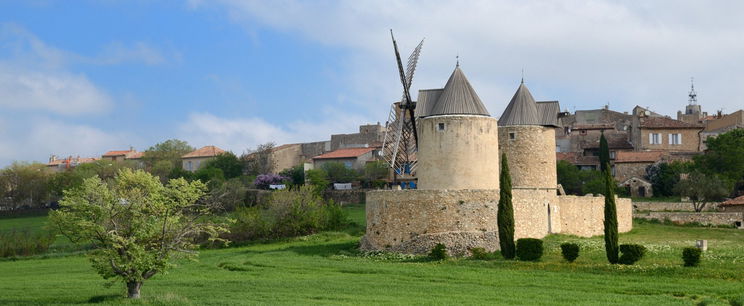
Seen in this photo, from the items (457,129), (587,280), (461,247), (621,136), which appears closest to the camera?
(587,280)

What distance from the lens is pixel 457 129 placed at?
40.5 meters

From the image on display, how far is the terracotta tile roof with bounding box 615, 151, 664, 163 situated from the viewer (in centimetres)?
7400

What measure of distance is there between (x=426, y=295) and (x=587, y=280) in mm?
6248

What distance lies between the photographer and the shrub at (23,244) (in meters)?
54.0

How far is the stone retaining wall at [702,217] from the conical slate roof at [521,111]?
13723 mm

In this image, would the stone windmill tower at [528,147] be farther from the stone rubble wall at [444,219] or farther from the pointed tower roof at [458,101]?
the pointed tower roof at [458,101]

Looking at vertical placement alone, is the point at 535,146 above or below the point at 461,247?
above

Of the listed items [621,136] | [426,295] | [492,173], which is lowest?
[426,295]

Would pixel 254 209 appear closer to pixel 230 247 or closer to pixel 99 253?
pixel 230 247

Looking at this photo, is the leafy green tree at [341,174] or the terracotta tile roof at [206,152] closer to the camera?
the leafy green tree at [341,174]

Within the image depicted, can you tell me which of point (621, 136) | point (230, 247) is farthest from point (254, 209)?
point (621, 136)

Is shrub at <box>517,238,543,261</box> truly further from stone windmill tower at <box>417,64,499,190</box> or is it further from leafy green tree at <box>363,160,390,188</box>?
leafy green tree at <box>363,160,390,188</box>

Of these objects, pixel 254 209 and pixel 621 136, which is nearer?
pixel 254 209

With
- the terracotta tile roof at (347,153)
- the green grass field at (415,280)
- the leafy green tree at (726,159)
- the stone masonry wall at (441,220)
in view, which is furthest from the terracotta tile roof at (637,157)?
the stone masonry wall at (441,220)
